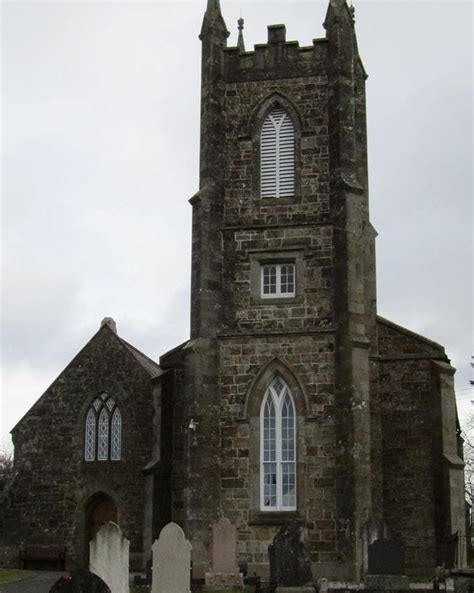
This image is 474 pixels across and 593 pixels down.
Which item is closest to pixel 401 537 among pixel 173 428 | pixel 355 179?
pixel 173 428

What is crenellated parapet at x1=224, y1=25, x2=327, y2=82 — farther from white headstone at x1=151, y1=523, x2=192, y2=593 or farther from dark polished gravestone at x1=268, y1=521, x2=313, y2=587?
white headstone at x1=151, y1=523, x2=192, y2=593

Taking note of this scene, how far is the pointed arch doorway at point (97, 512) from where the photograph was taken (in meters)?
33.5

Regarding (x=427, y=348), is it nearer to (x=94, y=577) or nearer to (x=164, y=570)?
(x=164, y=570)

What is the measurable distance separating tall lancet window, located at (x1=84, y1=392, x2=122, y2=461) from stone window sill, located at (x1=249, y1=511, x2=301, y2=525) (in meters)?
9.41

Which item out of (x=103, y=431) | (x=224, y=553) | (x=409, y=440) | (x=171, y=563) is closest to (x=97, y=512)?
(x=103, y=431)

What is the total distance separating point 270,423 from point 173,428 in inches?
145

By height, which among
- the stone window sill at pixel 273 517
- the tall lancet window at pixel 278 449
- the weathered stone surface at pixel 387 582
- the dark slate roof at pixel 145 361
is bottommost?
the weathered stone surface at pixel 387 582

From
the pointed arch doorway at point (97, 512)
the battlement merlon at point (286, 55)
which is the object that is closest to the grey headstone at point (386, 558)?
the battlement merlon at point (286, 55)

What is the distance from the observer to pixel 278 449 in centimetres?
2569

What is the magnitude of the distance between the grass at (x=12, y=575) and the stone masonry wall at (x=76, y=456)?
189 cm

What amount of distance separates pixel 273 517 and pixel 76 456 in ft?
35.8

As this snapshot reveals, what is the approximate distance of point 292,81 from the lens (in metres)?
28.3

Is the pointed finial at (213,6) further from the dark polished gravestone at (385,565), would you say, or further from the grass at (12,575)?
the grass at (12,575)

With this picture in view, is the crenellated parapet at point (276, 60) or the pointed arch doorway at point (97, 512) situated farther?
the pointed arch doorway at point (97, 512)
